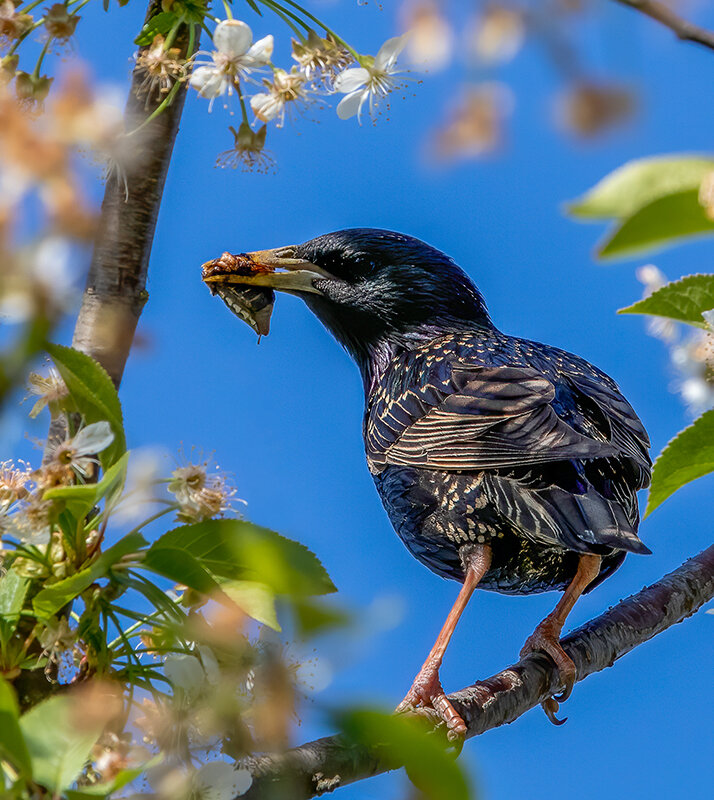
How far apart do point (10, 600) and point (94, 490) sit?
35 centimetres

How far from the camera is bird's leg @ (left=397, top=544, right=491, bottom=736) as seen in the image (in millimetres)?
2709

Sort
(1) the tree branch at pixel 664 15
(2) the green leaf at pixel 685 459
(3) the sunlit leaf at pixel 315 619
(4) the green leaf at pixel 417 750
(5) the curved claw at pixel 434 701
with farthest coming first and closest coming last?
(5) the curved claw at pixel 434 701 < (2) the green leaf at pixel 685 459 < (3) the sunlit leaf at pixel 315 619 < (4) the green leaf at pixel 417 750 < (1) the tree branch at pixel 664 15

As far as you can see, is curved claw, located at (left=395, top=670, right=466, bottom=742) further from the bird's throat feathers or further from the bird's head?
the bird's head

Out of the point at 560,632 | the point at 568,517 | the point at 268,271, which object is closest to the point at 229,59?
the point at 568,517

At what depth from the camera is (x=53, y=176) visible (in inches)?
31.4

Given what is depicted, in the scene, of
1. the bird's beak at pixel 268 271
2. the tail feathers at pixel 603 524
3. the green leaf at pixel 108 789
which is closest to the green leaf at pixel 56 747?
the green leaf at pixel 108 789

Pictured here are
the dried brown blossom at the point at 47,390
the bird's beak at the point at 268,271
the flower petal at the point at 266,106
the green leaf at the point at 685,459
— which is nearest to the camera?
the green leaf at the point at 685,459

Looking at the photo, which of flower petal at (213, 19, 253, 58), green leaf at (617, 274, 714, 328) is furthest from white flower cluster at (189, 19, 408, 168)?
green leaf at (617, 274, 714, 328)

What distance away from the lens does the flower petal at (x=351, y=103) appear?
8.95 ft

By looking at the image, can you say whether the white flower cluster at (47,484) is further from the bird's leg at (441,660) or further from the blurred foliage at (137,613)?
the bird's leg at (441,660)

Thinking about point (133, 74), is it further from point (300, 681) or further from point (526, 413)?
point (526, 413)

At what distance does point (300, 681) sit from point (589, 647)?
1.76 metres

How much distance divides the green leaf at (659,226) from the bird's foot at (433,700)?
6.61ft

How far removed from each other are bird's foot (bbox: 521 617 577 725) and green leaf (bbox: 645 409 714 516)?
62.0 inches
